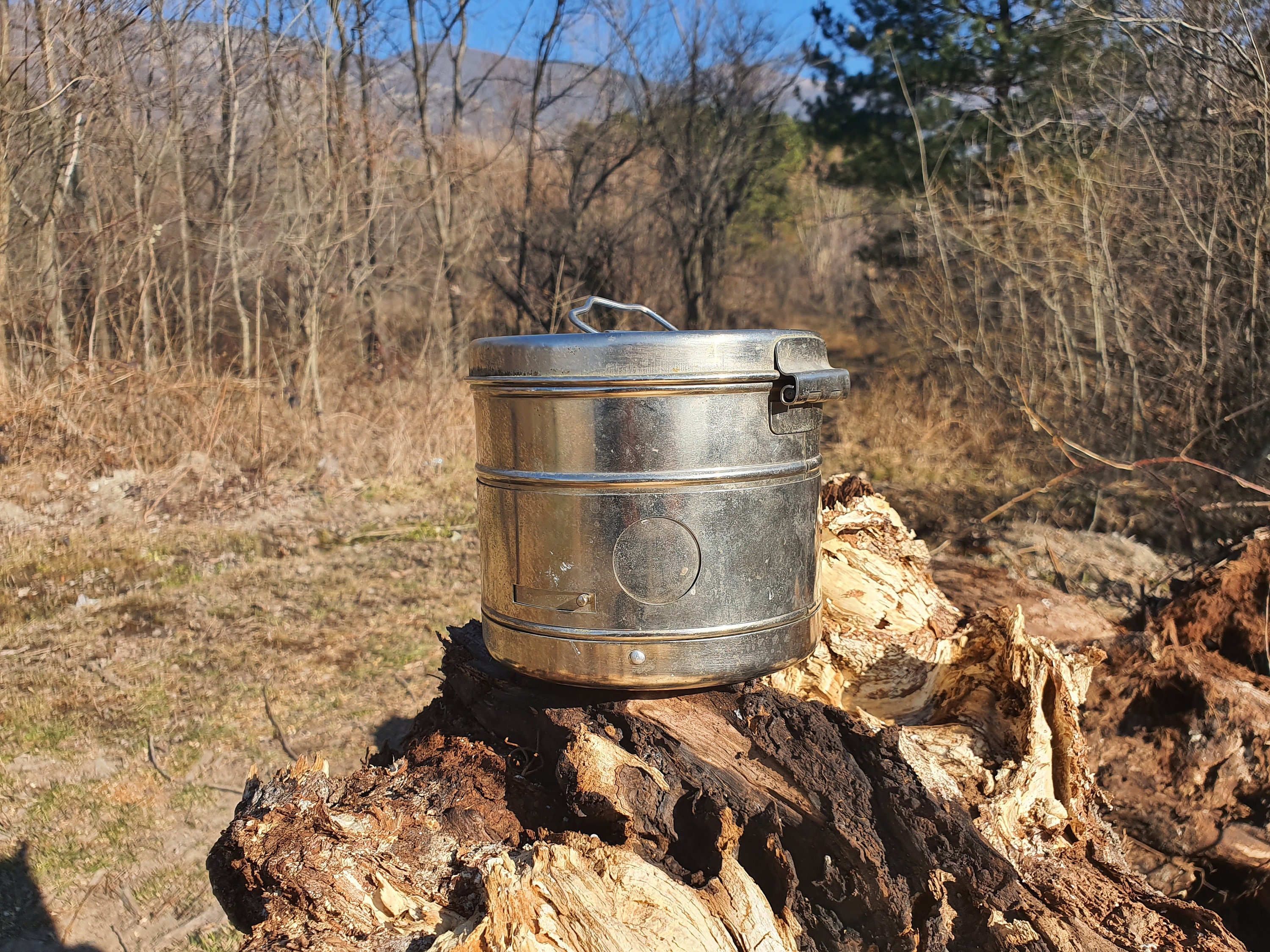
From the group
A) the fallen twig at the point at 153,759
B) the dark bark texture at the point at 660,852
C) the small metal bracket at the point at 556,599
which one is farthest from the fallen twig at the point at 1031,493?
the fallen twig at the point at 153,759

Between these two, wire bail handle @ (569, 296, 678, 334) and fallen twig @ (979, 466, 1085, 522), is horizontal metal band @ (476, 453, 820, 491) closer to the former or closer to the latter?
wire bail handle @ (569, 296, 678, 334)

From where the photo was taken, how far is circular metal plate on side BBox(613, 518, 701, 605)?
1.92m

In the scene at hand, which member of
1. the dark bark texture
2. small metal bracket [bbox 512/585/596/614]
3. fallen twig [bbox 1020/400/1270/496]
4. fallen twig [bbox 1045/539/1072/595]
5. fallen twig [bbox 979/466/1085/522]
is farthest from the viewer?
fallen twig [bbox 1045/539/1072/595]

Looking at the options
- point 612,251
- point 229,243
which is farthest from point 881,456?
point 229,243

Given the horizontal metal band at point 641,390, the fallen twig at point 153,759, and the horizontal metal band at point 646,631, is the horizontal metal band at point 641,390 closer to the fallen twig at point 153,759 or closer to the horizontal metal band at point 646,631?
the horizontal metal band at point 646,631

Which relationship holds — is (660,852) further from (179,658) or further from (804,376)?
(179,658)

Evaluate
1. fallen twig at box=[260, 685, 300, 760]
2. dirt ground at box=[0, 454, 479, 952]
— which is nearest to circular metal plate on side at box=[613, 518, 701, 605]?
dirt ground at box=[0, 454, 479, 952]

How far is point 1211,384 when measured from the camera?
21.9 ft

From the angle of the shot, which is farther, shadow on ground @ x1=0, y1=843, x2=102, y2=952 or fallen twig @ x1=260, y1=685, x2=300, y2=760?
fallen twig @ x1=260, y1=685, x2=300, y2=760

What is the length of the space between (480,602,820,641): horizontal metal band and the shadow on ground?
1991 millimetres

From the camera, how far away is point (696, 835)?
2.04m

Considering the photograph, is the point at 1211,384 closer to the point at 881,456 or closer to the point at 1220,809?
the point at 881,456

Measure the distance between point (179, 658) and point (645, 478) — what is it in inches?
156

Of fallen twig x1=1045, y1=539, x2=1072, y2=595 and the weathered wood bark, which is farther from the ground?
the weathered wood bark
